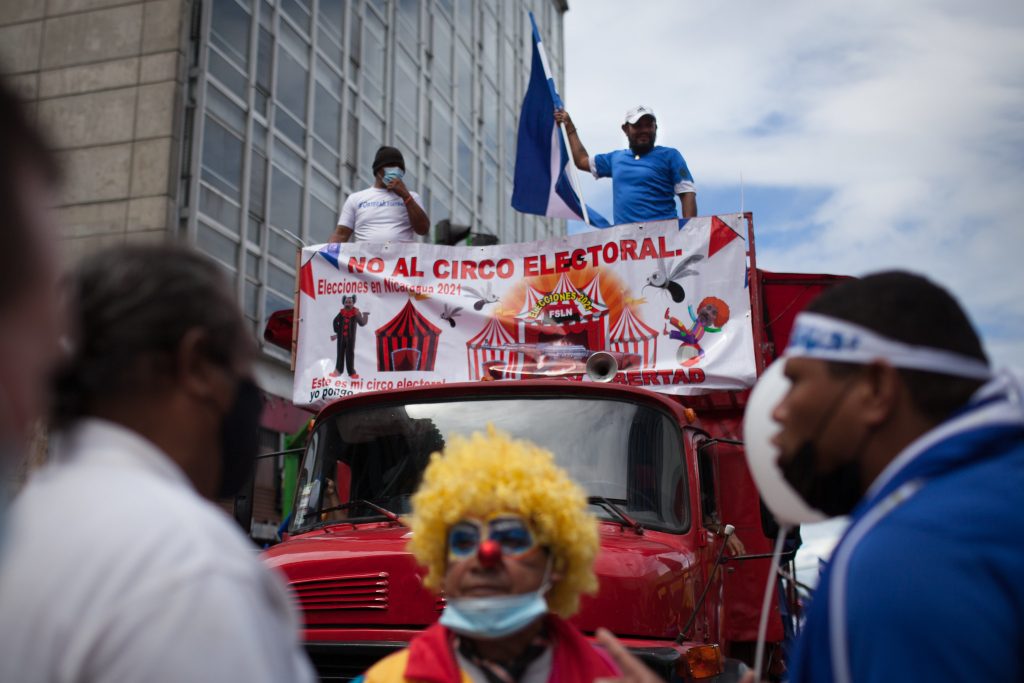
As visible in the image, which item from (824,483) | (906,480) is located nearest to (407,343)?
(824,483)

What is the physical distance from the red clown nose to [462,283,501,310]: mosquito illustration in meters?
3.92

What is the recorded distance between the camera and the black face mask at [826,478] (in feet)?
6.60

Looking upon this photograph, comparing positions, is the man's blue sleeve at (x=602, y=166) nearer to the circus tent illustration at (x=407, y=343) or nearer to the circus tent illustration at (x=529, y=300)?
the circus tent illustration at (x=529, y=300)

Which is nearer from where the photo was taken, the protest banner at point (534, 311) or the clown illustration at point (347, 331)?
the protest banner at point (534, 311)

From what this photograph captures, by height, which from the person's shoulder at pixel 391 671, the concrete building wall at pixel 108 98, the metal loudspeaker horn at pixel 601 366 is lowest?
the person's shoulder at pixel 391 671

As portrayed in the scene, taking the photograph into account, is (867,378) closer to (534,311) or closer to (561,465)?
(561,465)

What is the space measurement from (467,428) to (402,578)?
47.5 inches

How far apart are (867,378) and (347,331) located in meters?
5.13

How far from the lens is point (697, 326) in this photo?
6.19 meters

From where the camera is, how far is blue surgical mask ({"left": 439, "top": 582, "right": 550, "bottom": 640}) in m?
2.70

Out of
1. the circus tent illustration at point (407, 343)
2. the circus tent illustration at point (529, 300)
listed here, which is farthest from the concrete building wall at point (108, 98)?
the circus tent illustration at point (529, 300)

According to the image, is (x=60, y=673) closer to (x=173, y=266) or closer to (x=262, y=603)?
(x=262, y=603)

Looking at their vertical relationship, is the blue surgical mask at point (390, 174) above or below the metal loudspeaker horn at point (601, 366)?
above

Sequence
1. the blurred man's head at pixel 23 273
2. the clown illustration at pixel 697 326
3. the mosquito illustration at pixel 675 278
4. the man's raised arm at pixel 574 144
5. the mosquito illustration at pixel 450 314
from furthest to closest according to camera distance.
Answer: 1. the man's raised arm at pixel 574 144
2. the mosquito illustration at pixel 450 314
3. the mosquito illustration at pixel 675 278
4. the clown illustration at pixel 697 326
5. the blurred man's head at pixel 23 273
